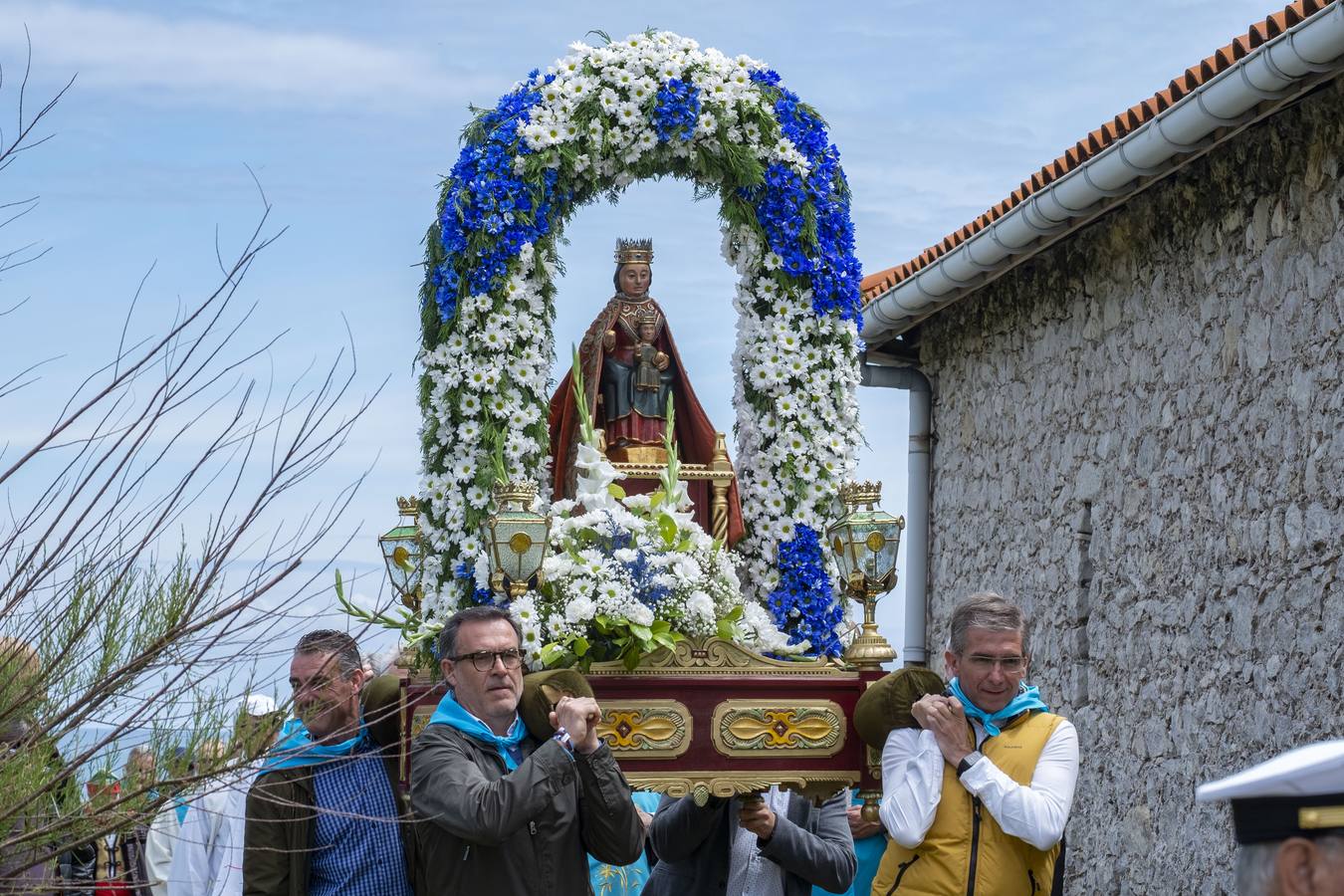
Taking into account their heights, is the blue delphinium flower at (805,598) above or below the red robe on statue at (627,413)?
below

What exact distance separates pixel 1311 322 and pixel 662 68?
136 inches

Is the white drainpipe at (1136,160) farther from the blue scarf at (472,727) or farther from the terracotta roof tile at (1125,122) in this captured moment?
the blue scarf at (472,727)

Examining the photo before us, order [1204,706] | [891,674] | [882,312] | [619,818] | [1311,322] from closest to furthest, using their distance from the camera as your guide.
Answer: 1. [619,818]
2. [891,674]
3. [1311,322]
4. [1204,706]
5. [882,312]

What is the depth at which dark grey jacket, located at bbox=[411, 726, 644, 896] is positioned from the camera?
466cm

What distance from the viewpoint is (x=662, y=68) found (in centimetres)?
806

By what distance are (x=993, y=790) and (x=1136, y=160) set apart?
5297mm

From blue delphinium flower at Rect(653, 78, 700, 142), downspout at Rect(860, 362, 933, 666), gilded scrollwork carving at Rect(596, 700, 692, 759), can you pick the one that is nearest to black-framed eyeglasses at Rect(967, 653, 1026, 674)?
gilded scrollwork carving at Rect(596, 700, 692, 759)

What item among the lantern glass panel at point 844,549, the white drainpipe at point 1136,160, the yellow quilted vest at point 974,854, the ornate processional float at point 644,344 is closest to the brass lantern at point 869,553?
the lantern glass panel at point 844,549

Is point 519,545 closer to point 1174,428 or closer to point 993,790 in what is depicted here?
point 993,790

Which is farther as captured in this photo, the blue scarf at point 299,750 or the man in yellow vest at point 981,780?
the man in yellow vest at point 981,780

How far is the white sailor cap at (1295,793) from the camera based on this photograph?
251 cm

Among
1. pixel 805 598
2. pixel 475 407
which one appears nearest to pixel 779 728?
pixel 805 598

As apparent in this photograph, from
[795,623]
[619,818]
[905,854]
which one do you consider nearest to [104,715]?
[619,818]

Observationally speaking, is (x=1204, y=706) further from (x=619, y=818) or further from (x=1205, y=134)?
(x=619, y=818)
